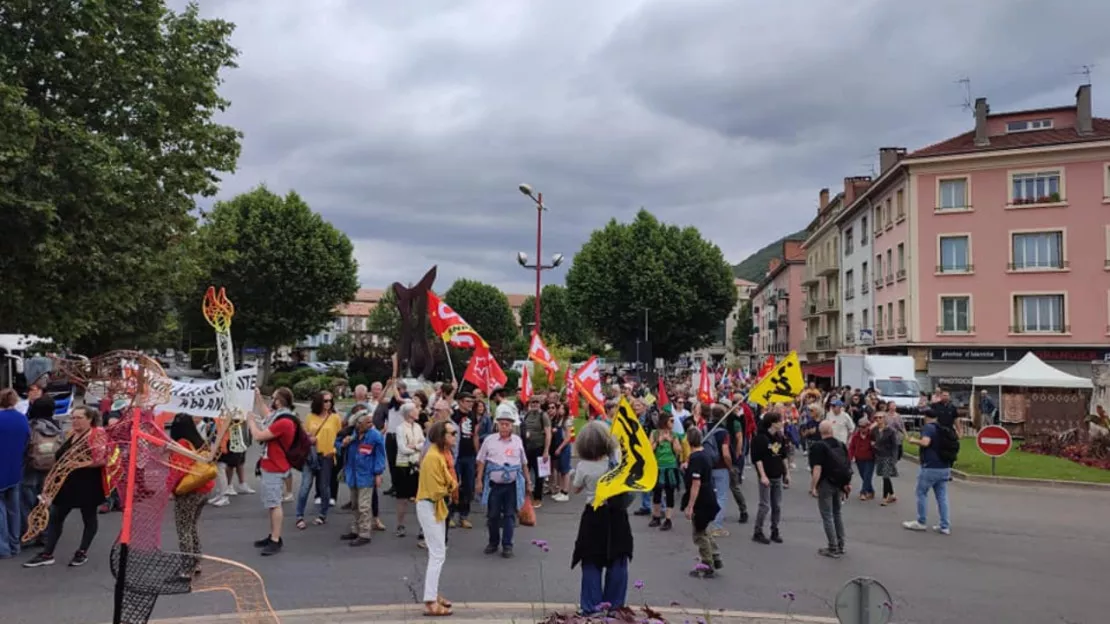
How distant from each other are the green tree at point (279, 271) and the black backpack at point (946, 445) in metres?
35.3

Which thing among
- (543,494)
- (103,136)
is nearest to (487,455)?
(543,494)

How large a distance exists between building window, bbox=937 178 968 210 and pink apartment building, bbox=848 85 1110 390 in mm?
46

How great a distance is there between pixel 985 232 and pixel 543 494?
3097 cm

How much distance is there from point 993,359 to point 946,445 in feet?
96.3

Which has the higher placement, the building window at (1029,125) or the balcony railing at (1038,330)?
the building window at (1029,125)

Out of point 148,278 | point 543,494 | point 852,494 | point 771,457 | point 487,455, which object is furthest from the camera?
point 148,278

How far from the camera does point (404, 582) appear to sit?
7.20 meters

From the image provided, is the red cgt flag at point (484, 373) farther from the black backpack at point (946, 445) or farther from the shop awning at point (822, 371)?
the shop awning at point (822, 371)

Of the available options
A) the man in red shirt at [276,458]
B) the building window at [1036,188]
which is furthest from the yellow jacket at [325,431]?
the building window at [1036,188]

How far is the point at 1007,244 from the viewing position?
115 feet

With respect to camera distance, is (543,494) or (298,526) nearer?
(298,526)

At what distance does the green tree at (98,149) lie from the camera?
13.0 m

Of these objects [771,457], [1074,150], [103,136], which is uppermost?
[1074,150]

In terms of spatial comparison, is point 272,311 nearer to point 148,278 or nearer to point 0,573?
point 148,278
